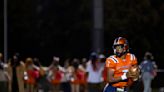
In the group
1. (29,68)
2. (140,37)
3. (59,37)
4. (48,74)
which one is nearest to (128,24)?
(140,37)

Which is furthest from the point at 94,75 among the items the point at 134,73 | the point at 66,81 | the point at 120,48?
the point at 134,73

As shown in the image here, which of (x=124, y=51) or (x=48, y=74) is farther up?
(x=124, y=51)

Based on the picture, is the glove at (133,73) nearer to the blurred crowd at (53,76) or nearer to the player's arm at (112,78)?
the player's arm at (112,78)

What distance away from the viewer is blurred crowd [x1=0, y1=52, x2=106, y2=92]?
23086 millimetres

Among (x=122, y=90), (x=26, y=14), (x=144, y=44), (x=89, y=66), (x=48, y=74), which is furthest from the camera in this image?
(x=26, y=14)

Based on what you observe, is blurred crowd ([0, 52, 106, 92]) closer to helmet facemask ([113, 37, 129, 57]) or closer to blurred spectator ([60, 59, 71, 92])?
blurred spectator ([60, 59, 71, 92])

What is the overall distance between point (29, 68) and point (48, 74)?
447 centimetres

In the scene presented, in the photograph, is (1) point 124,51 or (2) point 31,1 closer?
(1) point 124,51

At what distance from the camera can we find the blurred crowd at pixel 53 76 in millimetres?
23086

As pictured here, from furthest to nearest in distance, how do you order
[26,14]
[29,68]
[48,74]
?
1. [26,14]
2. [48,74]
3. [29,68]

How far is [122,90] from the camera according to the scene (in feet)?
42.1

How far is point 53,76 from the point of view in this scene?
32.1 m

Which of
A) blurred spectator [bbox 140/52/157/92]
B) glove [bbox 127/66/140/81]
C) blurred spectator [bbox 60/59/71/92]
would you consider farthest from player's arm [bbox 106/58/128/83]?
blurred spectator [bbox 60/59/71/92]

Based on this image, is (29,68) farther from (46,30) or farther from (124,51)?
(46,30)
